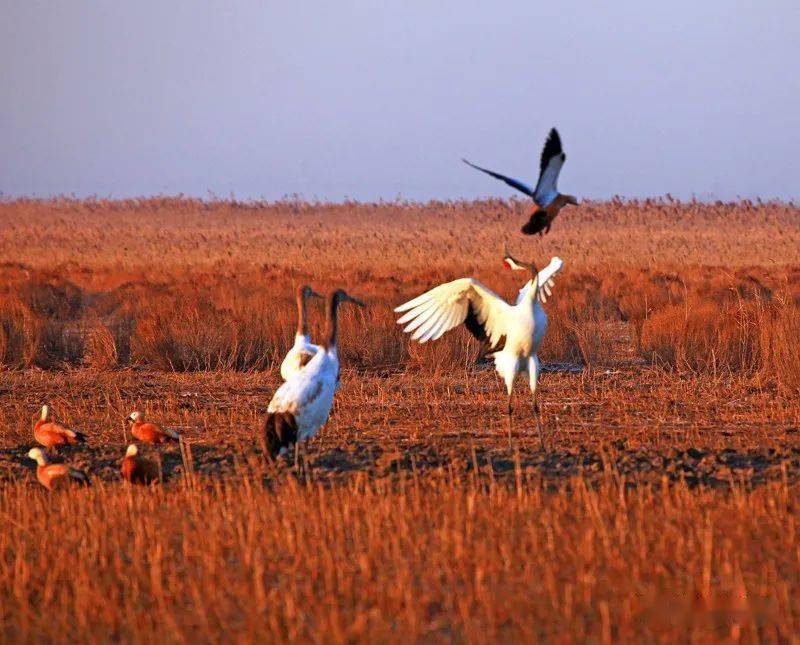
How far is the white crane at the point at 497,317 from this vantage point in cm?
1153

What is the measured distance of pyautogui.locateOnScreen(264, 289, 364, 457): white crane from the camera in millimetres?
9438

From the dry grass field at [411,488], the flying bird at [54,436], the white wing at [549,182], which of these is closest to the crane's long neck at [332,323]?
the dry grass field at [411,488]

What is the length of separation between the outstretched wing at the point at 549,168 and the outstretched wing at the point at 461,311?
195 centimetres

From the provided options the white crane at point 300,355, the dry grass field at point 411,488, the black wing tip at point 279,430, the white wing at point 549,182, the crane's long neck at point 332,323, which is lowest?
the dry grass field at point 411,488

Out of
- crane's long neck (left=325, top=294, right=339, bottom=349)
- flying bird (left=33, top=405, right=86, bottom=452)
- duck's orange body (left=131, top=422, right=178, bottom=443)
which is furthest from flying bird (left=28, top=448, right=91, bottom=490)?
crane's long neck (left=325, top=294, right=339, bottom=349)

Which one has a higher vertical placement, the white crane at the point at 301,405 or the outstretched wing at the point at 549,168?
the outstretched wing at the point at 549,168

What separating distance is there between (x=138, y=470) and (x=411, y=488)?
6.57 feet

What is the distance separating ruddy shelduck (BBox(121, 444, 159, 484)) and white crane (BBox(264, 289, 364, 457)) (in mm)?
844

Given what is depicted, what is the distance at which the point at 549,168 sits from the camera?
9.77 m

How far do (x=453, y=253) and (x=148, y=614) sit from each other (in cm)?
5675

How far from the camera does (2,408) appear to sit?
13.7 meters

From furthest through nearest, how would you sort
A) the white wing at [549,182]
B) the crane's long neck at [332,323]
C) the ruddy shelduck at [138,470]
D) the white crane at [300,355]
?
1. the white crane at [300,355]
2. the crane's long neck at [332,323]
3. the white wing at [549,182]
4. the ruddy shelduck at [138,470]

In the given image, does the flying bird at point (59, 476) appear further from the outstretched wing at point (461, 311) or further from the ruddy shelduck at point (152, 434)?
the outstretched wing at point (461, 311)

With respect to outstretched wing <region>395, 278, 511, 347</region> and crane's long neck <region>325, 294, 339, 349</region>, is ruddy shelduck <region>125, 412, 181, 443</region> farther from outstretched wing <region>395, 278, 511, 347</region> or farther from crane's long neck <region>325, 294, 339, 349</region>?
outstretched wing <region>395, 278, 511, 347</region>
